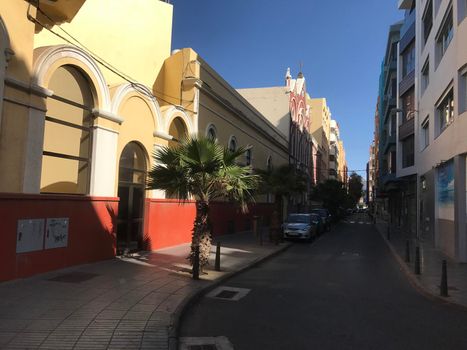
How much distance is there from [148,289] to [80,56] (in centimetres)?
647

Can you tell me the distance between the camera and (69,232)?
35.0 feet

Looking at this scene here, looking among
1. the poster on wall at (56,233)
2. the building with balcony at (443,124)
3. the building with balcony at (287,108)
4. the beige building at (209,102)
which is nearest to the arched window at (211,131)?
the beige building at (209,102)

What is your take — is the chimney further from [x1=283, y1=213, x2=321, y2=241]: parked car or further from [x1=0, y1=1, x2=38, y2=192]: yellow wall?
[x1=0, y1=1, x2=38, y2=192]: yellow wall

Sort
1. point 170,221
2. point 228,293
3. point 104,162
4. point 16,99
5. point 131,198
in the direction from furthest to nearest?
point 170,221, point 131,198, point 104,162, point 228,293, point 16,99

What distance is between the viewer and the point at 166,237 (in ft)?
52.7

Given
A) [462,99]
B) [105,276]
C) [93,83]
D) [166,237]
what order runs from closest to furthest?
[105,276]
[93,83]
[462,99]
[166,237]

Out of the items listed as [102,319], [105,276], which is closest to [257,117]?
[105,276]

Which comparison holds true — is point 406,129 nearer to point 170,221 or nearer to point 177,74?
point 177,74

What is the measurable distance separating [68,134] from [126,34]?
5.26m

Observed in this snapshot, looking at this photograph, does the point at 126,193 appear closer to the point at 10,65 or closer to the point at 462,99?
the point at 10,65

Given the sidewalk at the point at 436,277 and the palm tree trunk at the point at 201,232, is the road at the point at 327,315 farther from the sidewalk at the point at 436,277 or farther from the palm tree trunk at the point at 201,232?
the palm tree trunk at the point at 201,232

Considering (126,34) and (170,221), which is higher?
(126,34)

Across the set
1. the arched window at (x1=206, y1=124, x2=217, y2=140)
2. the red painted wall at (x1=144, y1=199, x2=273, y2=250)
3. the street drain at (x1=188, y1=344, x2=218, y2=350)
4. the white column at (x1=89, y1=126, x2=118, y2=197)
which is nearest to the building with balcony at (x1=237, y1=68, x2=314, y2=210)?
the arched window at (x1=206, y1=124, x2=217, y2=140)

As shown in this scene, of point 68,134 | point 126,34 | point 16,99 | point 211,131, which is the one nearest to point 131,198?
point 68,134
